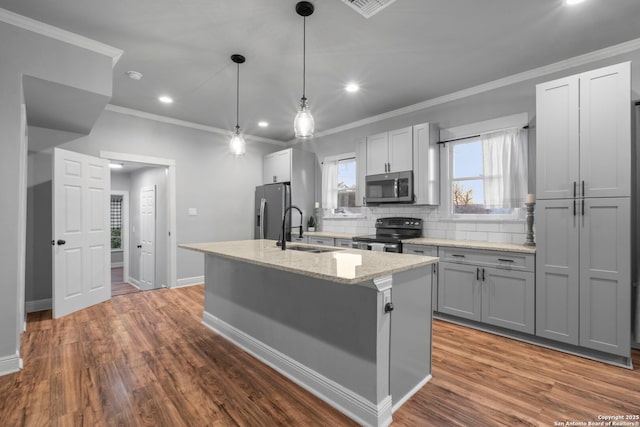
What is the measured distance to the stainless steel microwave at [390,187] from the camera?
398 centimetres

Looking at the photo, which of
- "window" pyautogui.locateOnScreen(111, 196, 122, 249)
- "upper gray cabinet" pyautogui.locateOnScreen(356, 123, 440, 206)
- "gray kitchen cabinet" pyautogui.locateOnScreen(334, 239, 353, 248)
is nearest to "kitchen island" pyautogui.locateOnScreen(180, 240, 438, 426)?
"upper gray cabinet" pyautogui.locateOnScreen(356, 123, 440, 206)

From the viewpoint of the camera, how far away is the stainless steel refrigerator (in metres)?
5.18

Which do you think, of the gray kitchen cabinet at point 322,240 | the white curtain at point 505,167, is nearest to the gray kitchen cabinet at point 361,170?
the gray kitchen cabinet at point 322,240

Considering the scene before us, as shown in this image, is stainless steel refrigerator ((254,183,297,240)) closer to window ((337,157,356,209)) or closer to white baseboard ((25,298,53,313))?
window ((337,157,356,209))

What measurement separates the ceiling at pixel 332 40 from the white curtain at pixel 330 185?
1662 mm

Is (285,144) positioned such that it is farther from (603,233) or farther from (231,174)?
(603,233)

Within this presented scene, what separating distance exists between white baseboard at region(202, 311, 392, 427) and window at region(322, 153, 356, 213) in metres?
2.98

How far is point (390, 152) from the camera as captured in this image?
165 inches

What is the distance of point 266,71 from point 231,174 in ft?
8.62

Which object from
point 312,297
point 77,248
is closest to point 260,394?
point 312,297

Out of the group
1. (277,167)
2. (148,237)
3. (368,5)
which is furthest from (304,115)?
(148,237)

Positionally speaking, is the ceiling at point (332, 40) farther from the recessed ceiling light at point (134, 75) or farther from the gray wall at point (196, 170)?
the gray wall at point (196, 170)

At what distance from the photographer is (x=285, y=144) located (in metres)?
6.29

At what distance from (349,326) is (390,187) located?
8.67 feet
